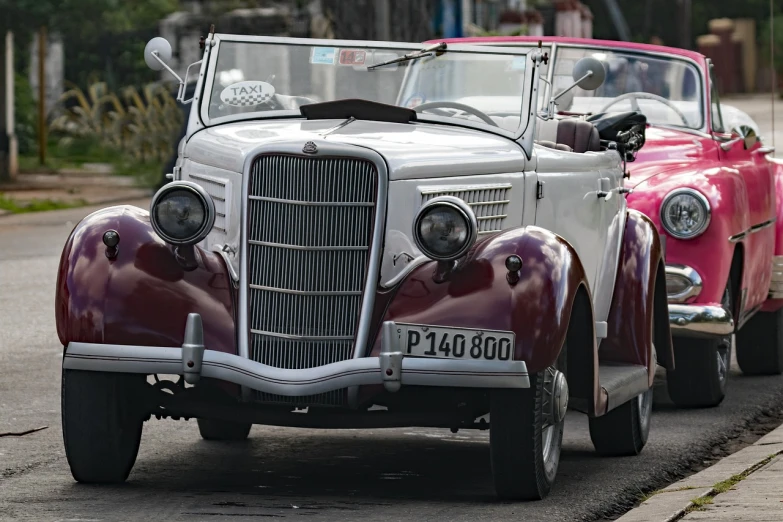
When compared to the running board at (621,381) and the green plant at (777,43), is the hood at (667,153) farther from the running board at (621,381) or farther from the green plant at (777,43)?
the green plant at (777,43)

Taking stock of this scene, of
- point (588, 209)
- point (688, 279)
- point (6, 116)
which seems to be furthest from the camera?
point (6, 116)

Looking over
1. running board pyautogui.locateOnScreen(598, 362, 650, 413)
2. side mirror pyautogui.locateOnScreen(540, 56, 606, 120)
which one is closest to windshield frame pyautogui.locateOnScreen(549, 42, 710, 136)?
side mirror pyautogui.locateOnScreen(540, 56, 606, 120)

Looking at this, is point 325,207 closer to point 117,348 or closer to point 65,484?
point 117,348

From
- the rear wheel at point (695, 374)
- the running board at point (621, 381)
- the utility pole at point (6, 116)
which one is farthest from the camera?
the utility pole at point (6, 116)

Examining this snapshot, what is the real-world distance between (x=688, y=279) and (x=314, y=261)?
3495 millimetres

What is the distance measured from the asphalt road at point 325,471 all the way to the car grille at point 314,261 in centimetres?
55

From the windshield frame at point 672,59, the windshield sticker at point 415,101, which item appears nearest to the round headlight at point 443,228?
the windshield sticker at point 415,101

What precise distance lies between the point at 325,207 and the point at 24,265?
33.4 feet

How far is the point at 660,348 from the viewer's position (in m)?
8.64

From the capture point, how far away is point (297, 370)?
6453 mm

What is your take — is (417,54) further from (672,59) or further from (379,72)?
(672,59)

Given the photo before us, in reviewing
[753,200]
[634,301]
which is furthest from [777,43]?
[634,301]

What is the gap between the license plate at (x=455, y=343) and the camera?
6371 millimetres

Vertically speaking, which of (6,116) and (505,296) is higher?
(6,116)
